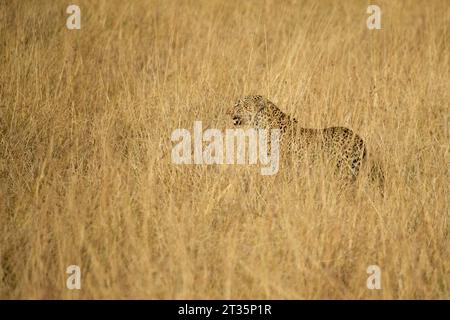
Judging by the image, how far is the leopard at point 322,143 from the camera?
4109 millimetres

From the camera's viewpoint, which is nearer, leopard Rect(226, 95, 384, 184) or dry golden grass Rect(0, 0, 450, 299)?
dry golden grass Rect(0, 0, 450, 299)

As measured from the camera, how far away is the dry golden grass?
3.13m

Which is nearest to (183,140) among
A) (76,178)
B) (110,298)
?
(76,178)

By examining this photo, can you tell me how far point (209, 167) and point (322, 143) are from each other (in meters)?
0.86

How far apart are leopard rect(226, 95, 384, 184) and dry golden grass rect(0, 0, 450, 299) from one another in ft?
0.56

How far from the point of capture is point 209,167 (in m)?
4.17

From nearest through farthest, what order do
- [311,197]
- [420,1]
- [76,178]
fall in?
[311,197]
[76,178]
[420,1]

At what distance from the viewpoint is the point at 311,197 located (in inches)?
141

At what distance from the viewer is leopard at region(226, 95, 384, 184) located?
13.5 ft

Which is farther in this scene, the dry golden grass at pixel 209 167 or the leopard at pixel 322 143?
the leopard at pixel 322 143

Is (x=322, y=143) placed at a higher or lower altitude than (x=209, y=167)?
higher

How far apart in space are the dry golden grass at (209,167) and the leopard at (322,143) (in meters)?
0.17
